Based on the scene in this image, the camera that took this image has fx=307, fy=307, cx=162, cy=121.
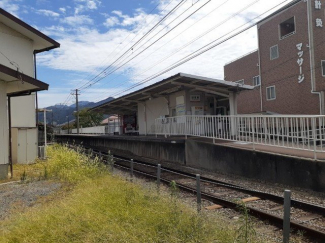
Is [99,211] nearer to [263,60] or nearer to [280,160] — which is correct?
[280,160]

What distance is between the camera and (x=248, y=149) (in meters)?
10.3

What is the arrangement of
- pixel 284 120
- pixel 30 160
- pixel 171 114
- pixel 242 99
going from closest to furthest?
pixel 284 120 → pixel 30 160 → pixel 171 114 → pixel 242 99

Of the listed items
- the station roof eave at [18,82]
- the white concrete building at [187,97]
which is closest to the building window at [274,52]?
the white concrete building at [187,97]

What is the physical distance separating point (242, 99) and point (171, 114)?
15.6m

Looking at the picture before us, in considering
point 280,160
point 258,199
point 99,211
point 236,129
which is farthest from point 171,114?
point 99,211

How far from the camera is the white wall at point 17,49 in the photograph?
52.3ft

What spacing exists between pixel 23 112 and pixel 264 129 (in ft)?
42.6

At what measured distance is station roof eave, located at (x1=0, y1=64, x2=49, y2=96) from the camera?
409 inches

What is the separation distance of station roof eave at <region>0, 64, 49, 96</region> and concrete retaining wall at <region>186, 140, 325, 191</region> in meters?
6.77

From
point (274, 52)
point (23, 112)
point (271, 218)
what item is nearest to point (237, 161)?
point (271, 218)

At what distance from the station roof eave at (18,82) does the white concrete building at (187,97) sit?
6307mm

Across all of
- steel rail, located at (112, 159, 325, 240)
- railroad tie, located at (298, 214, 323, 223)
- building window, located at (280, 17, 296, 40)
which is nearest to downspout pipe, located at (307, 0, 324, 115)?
building window, located at (280, 17, 296, 40)

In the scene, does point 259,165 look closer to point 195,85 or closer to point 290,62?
point 195,85

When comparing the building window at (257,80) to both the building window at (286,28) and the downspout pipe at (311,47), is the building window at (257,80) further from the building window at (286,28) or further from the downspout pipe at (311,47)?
the downspout pipe at (311,47)
